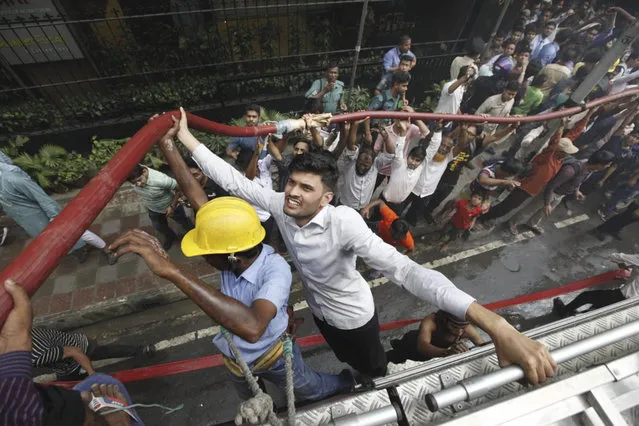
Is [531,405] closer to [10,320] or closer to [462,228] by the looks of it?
[10,320]

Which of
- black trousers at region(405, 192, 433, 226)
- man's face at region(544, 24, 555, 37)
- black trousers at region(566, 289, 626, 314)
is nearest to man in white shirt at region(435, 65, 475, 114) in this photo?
black trousers at region(405, 192, 433, 226)

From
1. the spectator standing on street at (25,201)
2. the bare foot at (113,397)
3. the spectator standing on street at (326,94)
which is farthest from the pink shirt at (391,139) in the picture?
the bare foot at (113,397)

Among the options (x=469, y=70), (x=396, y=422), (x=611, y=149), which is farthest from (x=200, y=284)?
(x=611, y=149)

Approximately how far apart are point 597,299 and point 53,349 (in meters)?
5.37

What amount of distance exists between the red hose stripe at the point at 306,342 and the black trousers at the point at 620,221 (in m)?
1.34

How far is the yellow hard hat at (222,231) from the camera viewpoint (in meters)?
1.66

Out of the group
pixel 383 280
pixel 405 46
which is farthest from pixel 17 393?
pixel 405 46

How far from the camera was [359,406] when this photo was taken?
1.14 m

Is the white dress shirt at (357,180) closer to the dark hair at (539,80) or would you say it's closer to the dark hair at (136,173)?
the dark hair at (136,173)

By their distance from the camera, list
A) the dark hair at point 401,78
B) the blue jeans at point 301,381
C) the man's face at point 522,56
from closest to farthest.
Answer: the blue jeans at point 301,381 → the dark hair at point 401,78 → the man's face at point 522,56

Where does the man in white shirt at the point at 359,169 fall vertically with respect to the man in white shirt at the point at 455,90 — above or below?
below

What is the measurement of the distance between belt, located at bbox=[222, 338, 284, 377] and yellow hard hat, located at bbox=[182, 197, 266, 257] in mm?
722

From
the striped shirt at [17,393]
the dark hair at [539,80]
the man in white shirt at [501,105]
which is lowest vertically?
the striped shirt at [17,393]

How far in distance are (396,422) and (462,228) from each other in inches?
158
